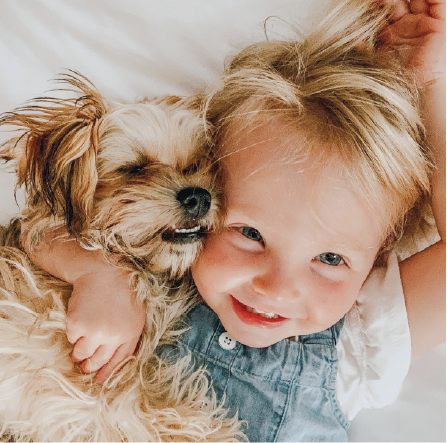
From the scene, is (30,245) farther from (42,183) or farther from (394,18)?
(394,18)

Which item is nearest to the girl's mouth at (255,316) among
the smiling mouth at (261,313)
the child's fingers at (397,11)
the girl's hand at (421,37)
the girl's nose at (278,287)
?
the smiling mouth at (261,313)

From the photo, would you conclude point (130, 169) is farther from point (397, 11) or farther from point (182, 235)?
point (397, 11)

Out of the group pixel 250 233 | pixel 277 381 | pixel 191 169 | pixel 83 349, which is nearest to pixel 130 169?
pixel 191 169

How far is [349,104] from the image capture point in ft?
3.44

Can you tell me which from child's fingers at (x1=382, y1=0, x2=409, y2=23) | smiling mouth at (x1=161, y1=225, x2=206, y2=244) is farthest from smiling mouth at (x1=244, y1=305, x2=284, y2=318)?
child's fingers at (x1=382, y1=0, x2=409, y2=23)

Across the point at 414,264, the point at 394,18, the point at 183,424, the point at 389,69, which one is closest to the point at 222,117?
the point at 389,69

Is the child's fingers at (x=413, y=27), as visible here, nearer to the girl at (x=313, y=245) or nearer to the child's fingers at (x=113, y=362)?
the girl at (x=313, y=245)

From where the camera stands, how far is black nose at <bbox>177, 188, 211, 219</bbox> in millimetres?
1058

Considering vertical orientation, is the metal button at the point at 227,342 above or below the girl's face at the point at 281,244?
below

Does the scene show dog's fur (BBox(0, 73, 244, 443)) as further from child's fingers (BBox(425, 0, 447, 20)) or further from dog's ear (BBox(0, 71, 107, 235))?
child's fingers (BBox(425, 0, 447, 20))

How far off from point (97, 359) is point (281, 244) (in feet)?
1.69

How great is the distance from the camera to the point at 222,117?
3.92ft

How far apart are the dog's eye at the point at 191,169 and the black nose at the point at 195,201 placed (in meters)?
0.08

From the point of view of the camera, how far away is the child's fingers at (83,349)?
1.11m
